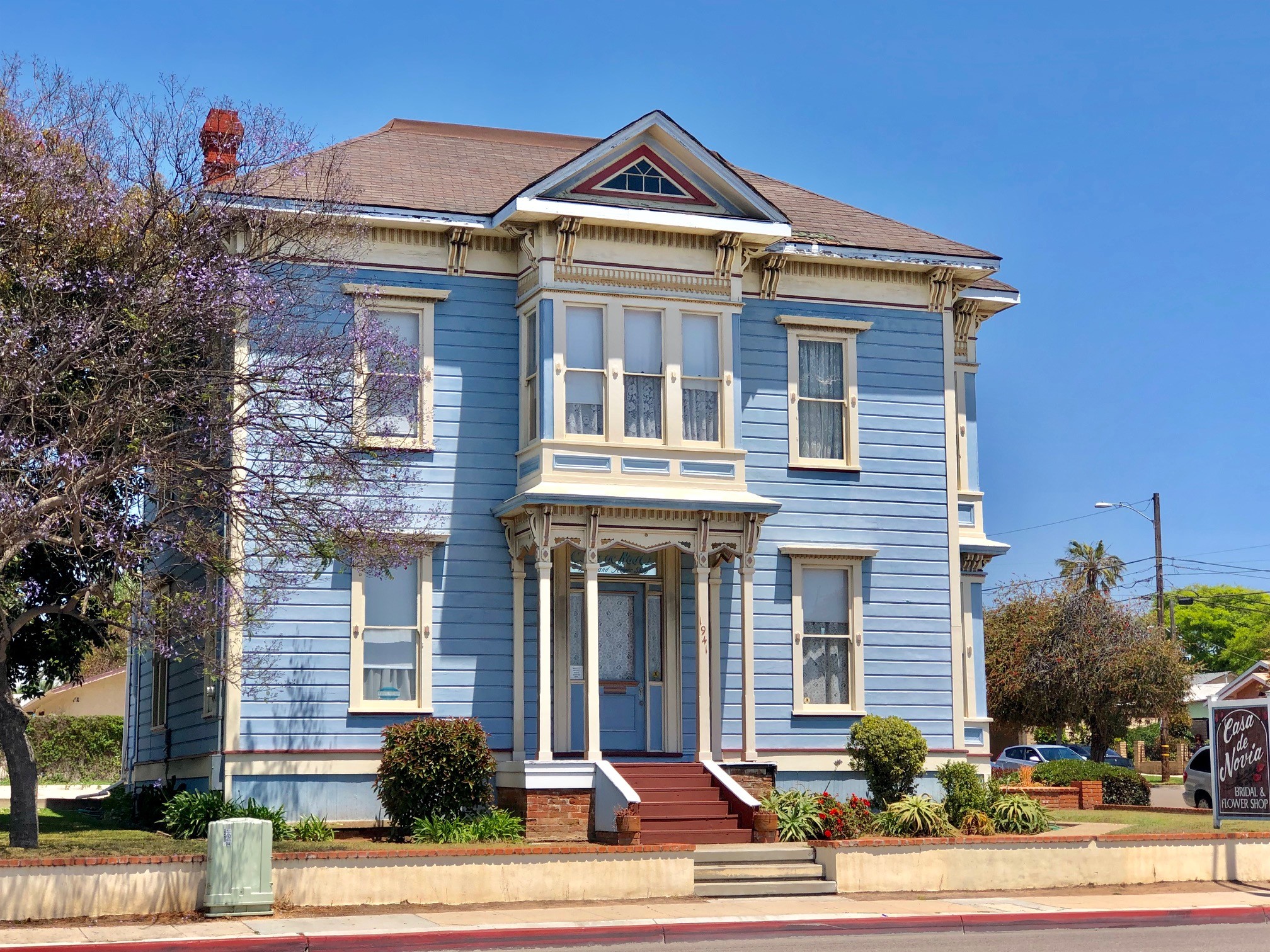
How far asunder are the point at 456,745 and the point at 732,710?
4650 mm

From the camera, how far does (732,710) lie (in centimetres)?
2206

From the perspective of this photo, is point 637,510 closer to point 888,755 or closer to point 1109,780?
point 888,755

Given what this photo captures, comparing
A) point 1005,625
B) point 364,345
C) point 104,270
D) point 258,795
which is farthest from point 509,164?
point 1005,625

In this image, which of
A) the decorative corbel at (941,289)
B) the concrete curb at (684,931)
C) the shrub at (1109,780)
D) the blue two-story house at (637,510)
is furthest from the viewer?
the shrub at (1109,780)

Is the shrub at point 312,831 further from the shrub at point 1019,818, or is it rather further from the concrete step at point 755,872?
the shrub at point 1019,818

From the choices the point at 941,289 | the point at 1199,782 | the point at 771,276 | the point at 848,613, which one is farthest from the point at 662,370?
the point at 1199,782

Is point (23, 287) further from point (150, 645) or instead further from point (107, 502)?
point (150, 645)

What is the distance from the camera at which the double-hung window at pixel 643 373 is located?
21734 millimetres

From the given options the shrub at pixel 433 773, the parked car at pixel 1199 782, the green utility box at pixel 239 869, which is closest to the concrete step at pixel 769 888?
the shrub at pixel 433 773

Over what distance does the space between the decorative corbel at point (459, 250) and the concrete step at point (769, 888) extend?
361 inches

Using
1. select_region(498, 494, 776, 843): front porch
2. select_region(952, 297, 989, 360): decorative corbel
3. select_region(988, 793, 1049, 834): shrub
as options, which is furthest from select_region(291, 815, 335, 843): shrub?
select_region(952, 297, 989, 360): decorative corbel

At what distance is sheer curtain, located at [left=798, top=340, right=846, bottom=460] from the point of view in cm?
2316

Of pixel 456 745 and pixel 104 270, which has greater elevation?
pixel 104 270

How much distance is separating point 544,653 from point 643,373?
418 cm
